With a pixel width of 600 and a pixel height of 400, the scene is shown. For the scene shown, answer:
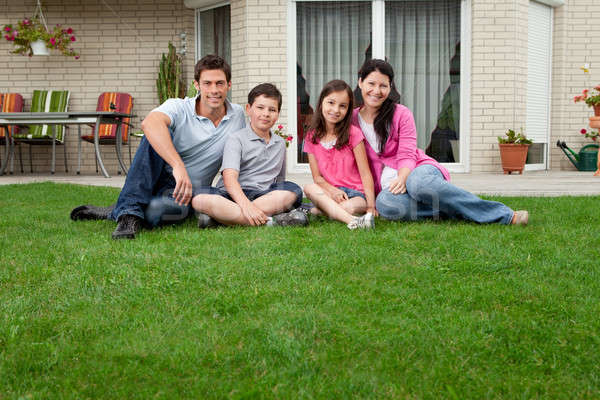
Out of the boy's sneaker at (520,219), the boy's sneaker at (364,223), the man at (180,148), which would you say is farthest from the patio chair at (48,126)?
the boy's sneaker at (520,219)

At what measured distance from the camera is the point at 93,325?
1.48 meters

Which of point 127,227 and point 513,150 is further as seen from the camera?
point 513,150

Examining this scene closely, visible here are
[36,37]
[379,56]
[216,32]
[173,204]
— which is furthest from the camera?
[216,32]

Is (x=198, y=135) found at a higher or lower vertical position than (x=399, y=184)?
higher

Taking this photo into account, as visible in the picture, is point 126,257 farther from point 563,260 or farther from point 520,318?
point 563,260

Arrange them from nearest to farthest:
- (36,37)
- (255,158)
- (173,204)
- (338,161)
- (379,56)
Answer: (173,204) → (255,158) → (338,161) → (379,56) → (36,37)

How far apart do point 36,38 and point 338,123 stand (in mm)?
6164

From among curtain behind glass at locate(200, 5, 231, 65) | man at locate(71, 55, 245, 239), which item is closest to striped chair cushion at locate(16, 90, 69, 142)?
curtain behind glass at locate(200, 5, 231, 65)

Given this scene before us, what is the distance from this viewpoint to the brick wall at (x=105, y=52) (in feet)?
27.1

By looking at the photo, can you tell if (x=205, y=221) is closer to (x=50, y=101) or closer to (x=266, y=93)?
(x=266, y=93)

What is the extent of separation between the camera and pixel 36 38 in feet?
25.2

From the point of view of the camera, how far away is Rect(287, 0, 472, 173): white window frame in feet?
23.6

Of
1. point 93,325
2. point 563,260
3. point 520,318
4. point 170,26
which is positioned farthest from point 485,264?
point 170,26

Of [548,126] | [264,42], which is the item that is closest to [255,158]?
[264,42]
